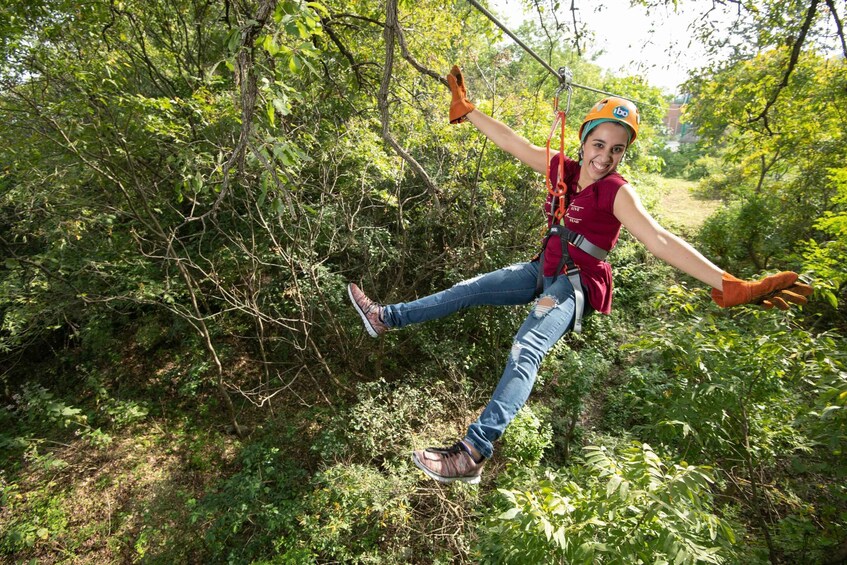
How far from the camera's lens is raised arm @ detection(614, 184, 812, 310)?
5.58 ft

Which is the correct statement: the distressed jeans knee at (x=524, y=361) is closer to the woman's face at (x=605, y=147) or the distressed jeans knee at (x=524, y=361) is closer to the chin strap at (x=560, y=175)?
the chin strap at (x=560, y=175)

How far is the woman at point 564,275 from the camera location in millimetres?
1804

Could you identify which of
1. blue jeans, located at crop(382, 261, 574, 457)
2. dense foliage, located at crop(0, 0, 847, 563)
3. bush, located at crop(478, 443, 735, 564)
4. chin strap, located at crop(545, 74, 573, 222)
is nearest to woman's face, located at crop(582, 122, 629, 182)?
chin strap, located at crop(545, 74, 573, 222)

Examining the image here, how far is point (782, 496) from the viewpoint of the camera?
3215 mm

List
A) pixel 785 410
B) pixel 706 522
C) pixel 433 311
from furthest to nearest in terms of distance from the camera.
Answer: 1. pixel 785 410
2. pixel 433 311
3. pixel 706 522

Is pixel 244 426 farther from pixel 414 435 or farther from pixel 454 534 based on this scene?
pixel 454 534

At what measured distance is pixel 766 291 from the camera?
1708 mm

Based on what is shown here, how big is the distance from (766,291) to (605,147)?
1.05 m

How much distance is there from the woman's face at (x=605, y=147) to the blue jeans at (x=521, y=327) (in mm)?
646

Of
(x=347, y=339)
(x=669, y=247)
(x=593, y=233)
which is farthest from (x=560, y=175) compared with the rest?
(x=347, y=339)

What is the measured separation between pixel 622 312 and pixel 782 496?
3.74 m

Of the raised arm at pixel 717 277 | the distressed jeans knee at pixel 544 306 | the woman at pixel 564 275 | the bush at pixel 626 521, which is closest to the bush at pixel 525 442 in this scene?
the bush at pixel 626 521

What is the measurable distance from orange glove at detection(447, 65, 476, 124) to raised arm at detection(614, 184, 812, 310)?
3.96 feet

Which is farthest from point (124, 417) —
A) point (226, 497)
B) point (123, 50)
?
point (123, 50)
